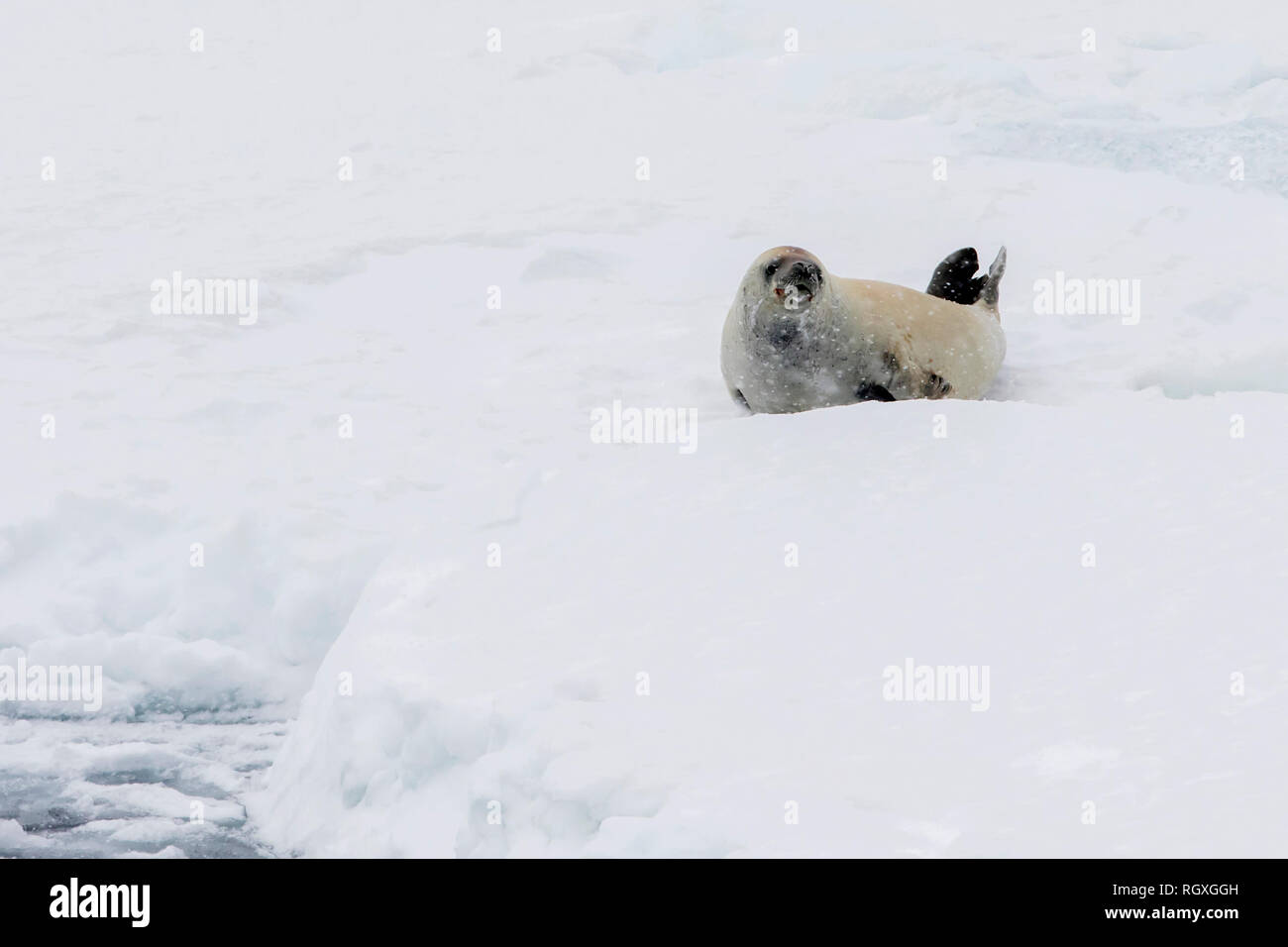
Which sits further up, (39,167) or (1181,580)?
(39,167)

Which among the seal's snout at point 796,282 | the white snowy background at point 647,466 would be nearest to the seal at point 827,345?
the seal's snout at point 796,282

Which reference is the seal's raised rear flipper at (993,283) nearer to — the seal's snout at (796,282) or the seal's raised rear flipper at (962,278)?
the seal's raised rear flipper at (962,278)

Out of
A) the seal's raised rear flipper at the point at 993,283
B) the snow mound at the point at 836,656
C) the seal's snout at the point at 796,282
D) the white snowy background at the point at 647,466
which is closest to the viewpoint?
the snow mound at the point at 836,656

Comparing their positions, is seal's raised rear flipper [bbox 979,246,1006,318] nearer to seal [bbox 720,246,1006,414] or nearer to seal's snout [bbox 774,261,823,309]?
seal [bbox 720,246,1006,414]

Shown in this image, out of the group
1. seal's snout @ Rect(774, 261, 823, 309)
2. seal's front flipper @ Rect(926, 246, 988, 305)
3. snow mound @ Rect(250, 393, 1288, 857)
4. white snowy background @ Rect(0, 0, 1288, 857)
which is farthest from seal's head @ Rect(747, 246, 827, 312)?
seal's front flipper @ Rect(926, 246, 988, 305)

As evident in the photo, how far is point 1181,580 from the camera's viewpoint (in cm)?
319

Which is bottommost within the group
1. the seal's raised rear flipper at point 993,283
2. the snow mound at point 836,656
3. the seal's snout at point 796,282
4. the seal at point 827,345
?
the snow mound at point 836,656

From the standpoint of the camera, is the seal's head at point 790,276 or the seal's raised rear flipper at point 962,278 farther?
the seal's raised rear flipper at point 962,278

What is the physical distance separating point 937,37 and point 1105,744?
293 inches

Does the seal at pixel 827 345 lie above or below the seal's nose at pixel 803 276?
below

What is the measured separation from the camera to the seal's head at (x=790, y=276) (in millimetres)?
4781

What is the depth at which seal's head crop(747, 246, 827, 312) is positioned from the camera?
478cm

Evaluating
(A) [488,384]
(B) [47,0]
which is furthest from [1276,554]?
(B) [47,0]
